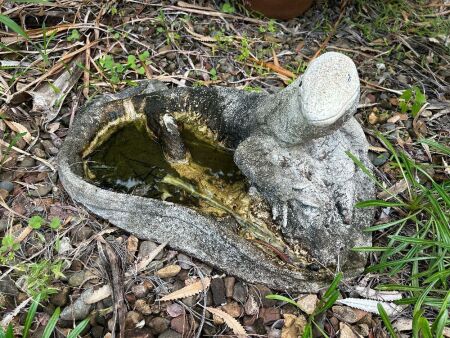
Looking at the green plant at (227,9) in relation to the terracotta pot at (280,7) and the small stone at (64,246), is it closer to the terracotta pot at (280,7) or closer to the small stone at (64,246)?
the terracotta pot at (280,7)

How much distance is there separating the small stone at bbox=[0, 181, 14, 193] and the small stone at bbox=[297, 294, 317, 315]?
50.0 inches

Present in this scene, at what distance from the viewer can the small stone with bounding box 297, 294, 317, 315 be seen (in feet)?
6.18

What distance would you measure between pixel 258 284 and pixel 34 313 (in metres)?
0.80

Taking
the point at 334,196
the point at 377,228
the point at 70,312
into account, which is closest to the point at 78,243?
A: the point at 70,312

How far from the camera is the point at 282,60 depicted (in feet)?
9.28

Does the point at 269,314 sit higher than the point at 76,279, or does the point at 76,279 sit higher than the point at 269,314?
the point at 76,279

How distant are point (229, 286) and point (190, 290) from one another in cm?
15

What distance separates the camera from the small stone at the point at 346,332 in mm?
1873

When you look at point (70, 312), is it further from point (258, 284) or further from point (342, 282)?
point (342, 282)

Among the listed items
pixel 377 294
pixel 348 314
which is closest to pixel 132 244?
pixel 348 314

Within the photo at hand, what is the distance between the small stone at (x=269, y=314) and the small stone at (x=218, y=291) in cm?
15

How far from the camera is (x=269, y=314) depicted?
6.23 feet

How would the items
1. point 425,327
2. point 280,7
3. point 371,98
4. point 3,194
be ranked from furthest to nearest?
1. point 280,7
2. point 371,98
3. point 3,194
4. point 425,327

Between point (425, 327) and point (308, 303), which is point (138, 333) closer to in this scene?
point (308, 303)
